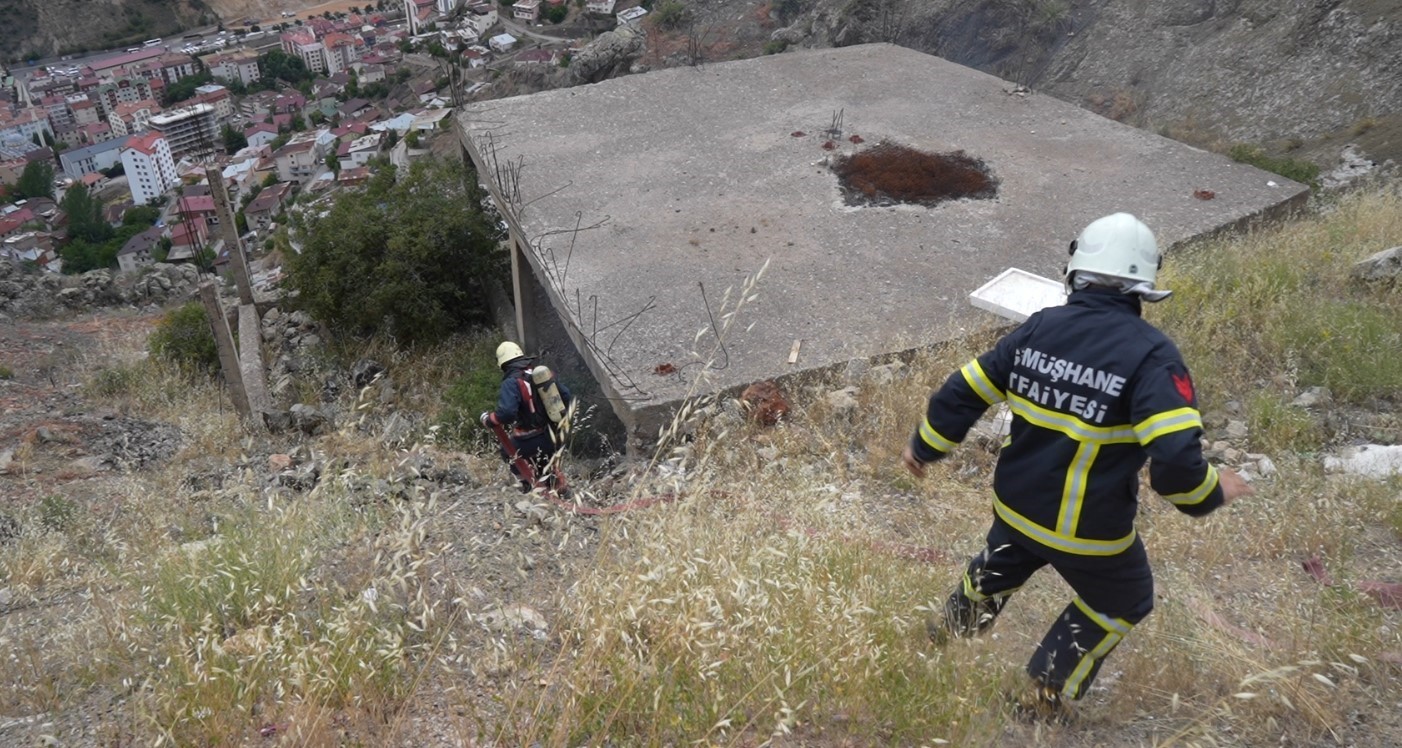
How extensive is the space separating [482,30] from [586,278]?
163 ft

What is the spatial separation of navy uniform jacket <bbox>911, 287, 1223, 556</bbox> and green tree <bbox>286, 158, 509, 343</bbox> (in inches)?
308

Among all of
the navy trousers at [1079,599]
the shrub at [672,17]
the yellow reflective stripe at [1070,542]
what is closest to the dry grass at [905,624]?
the navy trousers at [1079,599]

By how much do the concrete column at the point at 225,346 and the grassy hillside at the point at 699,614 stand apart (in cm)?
314

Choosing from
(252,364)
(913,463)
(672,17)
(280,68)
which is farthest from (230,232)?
(280,68)

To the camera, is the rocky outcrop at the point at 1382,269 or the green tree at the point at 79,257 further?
the green tree at the point at 79,257

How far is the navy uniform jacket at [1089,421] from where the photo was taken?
2.43m

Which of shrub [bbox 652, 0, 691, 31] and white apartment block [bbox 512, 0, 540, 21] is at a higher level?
shrub [bbox 652, 0, 691, 31]

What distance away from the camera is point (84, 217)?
4144 cm

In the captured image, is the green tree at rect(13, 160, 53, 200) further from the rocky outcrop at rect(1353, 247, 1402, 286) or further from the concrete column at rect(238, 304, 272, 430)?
the rocky outcrop at rect(1353, 247, 1402, 286)

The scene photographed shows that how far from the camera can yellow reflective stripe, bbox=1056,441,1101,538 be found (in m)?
2.59

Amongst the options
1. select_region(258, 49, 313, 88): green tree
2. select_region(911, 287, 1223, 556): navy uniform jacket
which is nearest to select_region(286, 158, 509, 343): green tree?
select_region(911, 287, 1223, 556): navy uniform jacket

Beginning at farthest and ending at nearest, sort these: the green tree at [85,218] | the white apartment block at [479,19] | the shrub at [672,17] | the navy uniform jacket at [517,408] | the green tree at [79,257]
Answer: the white apartment block at [479,19] < the green tree at [85,218] < the green tree at [79,257] < the shrub at [672,17] < the navy uniform jacket at [517,408]

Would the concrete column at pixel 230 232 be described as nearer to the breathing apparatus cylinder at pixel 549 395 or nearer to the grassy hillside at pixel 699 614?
the grassy hillside at pixel 699 614

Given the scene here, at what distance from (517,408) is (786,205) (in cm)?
361
